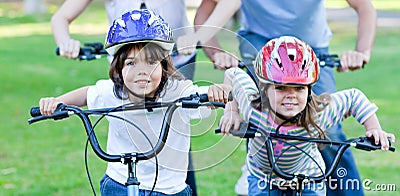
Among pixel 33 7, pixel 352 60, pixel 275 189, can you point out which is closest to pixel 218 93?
pixel 275 189

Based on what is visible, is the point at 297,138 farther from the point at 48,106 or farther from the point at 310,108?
the point at 48,106

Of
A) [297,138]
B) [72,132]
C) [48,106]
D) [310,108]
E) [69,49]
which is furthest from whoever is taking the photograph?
[72,132]

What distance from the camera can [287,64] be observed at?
4.34 m

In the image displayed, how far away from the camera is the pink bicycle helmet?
433cm

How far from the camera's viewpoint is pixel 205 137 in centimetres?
410

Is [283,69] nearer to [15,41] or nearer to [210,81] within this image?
[210,81]

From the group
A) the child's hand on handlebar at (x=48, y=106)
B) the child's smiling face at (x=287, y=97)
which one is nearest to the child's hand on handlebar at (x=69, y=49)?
the child's hand on handlebar at (x=48, y=106)

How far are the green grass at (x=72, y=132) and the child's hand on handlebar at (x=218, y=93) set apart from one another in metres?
0.04

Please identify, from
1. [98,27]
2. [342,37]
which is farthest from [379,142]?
[98,27]

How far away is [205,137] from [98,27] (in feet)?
58.7

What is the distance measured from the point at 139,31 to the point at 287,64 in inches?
29.5

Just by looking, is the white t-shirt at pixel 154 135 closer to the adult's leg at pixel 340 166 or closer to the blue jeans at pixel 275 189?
the blue jeans at pixel 275 189

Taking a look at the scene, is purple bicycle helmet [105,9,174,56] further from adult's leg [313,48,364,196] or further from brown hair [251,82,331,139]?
Result: adult's leg [313,48,364,196]
